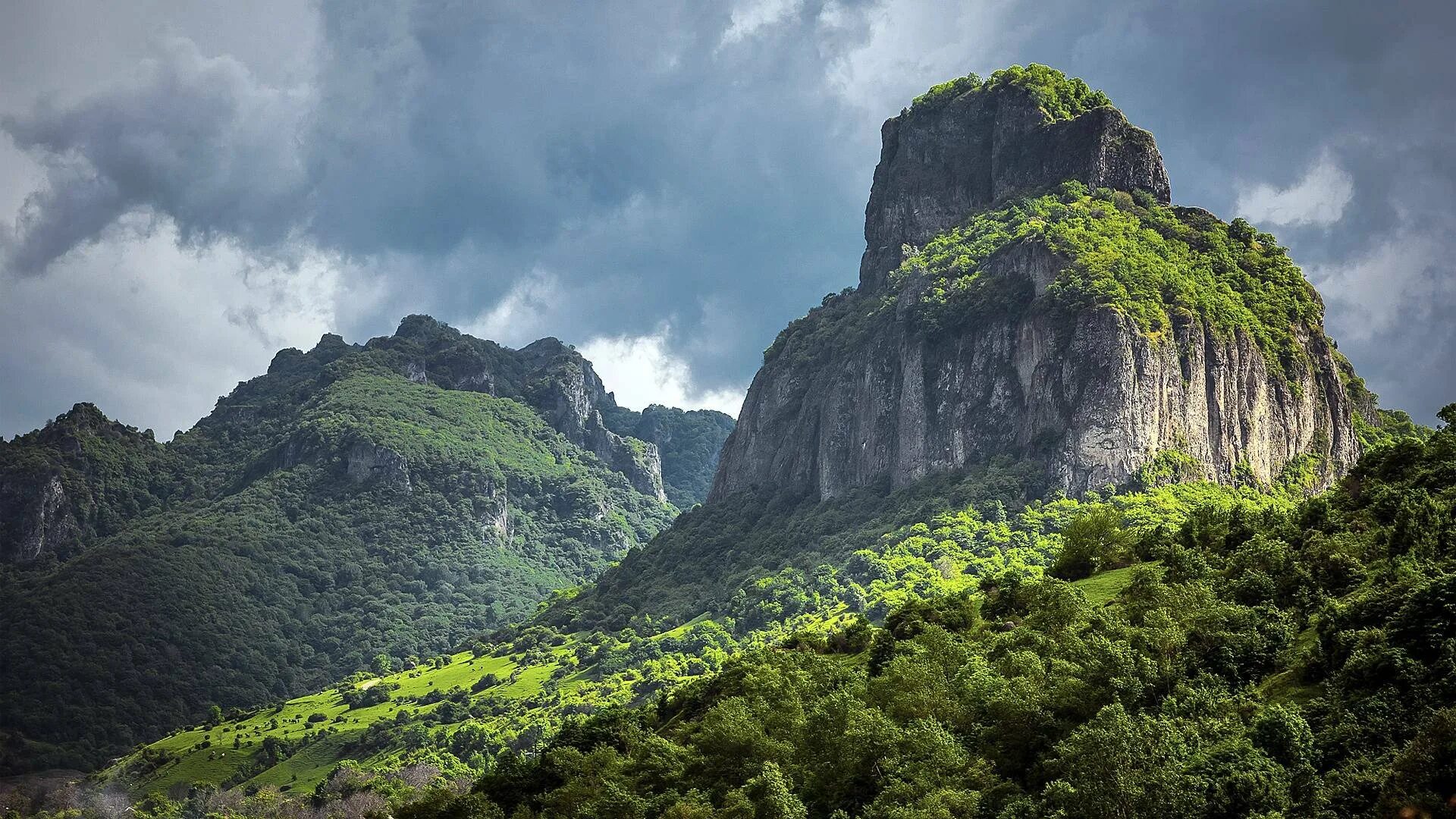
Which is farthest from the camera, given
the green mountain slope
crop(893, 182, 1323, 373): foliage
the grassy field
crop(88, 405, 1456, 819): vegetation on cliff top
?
crop(893, 182, 1323, 373): foliage

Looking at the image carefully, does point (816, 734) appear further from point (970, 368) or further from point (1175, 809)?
point (970, 368)

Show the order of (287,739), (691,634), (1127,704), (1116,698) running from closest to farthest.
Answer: (1116,698), (1127,704), (691,634), (287,739)

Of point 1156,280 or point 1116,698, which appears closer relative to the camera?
point 1116,698

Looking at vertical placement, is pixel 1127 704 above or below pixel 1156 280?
below

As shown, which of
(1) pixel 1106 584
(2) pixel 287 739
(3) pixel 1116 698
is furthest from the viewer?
(2) pixel 287 739

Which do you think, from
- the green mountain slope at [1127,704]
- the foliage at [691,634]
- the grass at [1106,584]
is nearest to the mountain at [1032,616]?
the green mountain slope at [1127,704]

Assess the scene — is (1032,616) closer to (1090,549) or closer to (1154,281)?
(1090,549)

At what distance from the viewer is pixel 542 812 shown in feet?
210

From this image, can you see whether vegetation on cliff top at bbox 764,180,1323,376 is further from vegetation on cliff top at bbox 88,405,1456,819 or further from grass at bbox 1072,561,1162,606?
grass at bbox 1072,561,1162,606

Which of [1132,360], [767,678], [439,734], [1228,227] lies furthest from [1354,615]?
[1228,227]

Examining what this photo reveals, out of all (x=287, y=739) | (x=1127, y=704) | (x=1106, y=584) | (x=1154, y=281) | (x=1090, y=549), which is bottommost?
(x=1127, y=704)

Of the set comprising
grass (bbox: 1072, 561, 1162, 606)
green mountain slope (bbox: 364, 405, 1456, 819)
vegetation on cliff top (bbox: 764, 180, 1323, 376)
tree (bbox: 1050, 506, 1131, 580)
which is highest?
vegetation on cliff top (bbox: 764, 180, 1323, 376)

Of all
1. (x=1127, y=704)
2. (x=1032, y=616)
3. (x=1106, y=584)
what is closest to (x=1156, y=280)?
(x=1106, y=584)

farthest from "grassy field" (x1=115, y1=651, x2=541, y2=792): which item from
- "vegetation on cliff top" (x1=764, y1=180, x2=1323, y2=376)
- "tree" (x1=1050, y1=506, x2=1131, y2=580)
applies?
"tree" (x1=1050, y1=506, x2=1131, y2=580)
